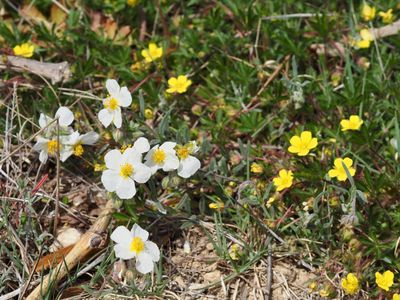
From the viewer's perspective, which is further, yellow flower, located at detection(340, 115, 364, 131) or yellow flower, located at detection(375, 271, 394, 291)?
yellow flower, located at detection(340, 115, 364, 131)

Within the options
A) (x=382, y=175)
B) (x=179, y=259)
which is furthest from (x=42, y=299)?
(x=382, y=175)

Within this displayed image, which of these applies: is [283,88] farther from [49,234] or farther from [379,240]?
[49,234]

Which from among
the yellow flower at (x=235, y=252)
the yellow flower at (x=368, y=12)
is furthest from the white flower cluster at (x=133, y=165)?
the yellow flower at (x=368, y=12)

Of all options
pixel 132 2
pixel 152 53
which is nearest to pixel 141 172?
pixel 152 53

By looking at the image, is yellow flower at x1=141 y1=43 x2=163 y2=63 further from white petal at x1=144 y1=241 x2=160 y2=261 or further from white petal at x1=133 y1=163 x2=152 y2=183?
white petal at x1=144 y1=241 x2=160 y2=261

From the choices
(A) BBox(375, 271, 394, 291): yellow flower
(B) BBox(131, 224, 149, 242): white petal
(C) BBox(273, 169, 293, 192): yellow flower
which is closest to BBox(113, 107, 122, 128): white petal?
(B) BBox(131, 224, 149, 242): white petal

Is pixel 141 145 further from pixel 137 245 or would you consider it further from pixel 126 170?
pixel 137 245

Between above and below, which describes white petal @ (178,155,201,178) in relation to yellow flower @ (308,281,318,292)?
above
